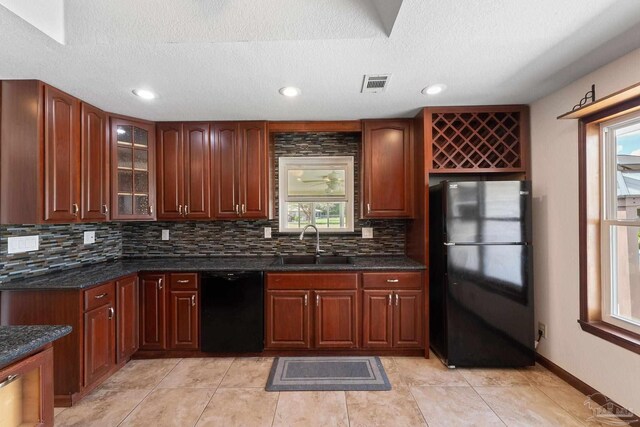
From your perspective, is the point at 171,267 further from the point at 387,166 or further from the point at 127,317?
the point at 387,166

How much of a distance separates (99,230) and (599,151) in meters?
4.28

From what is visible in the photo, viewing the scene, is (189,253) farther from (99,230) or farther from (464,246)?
(464,246)

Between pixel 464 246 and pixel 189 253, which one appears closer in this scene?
pixel 464 246

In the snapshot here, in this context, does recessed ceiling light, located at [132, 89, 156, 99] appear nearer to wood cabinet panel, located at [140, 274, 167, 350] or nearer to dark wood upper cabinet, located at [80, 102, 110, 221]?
dark wood upper cabinet, located at [80, 102, 110, 221]

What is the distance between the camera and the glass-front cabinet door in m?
2.62

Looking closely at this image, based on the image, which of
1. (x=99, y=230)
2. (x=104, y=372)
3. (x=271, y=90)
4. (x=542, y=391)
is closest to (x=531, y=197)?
(x=542, y=391)

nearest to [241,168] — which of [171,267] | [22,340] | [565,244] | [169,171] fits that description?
[169,171]

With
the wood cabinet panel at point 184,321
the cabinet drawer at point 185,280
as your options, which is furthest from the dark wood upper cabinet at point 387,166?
the wood cabinet panel at point 184,321

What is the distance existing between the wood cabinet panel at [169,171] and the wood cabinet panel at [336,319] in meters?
1.64

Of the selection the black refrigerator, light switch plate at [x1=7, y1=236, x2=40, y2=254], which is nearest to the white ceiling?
the black refrigerator

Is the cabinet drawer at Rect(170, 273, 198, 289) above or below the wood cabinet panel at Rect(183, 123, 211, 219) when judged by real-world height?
below

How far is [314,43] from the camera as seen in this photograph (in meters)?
1.56

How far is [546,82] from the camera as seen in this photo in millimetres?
2102

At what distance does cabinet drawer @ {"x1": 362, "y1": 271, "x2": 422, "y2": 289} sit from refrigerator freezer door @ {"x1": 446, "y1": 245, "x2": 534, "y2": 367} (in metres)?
0.31
